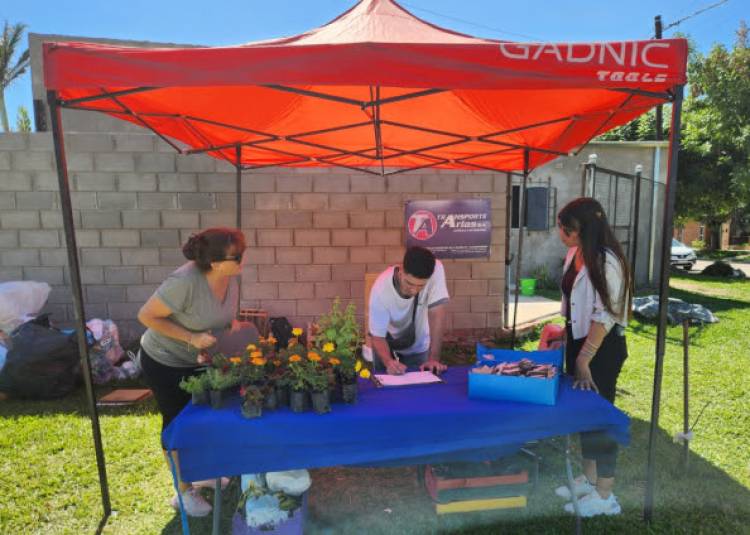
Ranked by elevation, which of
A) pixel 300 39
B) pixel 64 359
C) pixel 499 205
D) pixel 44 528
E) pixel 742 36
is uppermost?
pixel 742 36

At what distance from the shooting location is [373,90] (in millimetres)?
2883

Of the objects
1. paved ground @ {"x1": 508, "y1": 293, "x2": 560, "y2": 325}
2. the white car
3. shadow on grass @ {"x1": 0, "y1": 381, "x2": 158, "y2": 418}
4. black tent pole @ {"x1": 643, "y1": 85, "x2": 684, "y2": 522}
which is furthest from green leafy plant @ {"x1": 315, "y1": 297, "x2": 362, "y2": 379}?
the white car

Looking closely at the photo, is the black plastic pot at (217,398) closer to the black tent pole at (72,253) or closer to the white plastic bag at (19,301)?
the black tent pole at (72,253)

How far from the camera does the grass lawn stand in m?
2.62

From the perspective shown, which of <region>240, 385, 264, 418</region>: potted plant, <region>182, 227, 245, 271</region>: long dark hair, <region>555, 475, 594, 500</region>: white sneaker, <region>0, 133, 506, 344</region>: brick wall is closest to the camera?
<region>240, 385, 264, 418</region>: potted plant

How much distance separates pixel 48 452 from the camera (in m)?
3.39

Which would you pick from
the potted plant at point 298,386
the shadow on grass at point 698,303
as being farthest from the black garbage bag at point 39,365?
the shadow on grass at point 698,303

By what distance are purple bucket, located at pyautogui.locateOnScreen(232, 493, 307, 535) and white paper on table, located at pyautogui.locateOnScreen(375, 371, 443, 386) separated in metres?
0.72

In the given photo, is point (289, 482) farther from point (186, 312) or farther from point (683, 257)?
point (683, 257)

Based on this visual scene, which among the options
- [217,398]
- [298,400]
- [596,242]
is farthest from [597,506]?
[217,398]

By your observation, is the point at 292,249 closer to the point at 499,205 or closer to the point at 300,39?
the point at 499,205

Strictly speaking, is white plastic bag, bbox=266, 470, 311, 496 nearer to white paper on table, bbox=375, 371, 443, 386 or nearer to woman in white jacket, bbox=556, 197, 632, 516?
white paper on table, bbox=375, 371, 443, 386

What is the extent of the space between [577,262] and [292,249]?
11.9ft

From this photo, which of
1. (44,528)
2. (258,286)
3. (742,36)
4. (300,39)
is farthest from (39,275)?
(742,36)
